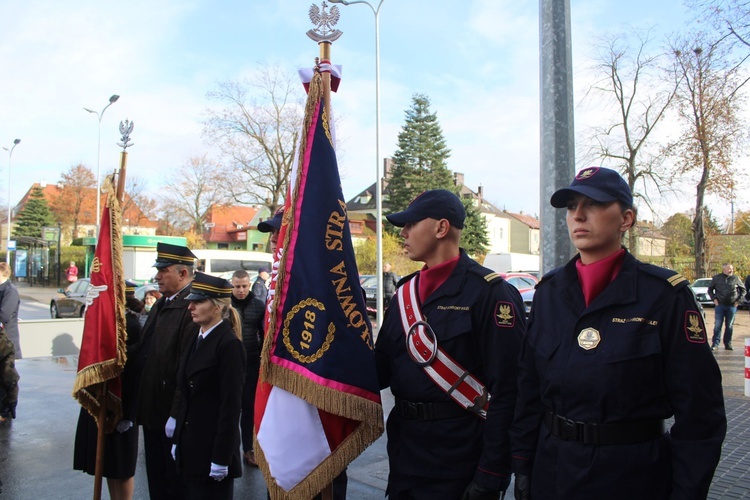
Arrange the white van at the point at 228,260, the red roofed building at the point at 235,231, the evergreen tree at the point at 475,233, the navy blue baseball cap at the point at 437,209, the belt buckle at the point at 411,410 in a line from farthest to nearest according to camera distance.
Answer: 1. the red roofed building at the point at 235,231
2. the evergreen tree at the point at 475,233
3. the white van at the point at 228,260
4. the navy blue baseball cap at the point at 437,209
5. the belt buckle at the point at 411,410

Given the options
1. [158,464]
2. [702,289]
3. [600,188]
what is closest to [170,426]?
[158,464]

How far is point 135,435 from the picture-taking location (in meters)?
4.52

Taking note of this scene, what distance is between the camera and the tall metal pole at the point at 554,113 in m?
4.57

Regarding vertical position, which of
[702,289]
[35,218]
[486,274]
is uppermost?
[35,218]

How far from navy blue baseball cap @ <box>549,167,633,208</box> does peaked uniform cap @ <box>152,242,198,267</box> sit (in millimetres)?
2960

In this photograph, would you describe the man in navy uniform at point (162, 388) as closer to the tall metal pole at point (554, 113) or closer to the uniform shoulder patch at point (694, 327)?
the tall metal pole at point (554, 113)

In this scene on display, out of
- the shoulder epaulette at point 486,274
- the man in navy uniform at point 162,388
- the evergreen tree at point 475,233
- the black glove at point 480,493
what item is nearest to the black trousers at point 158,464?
the man in navy uniform at point 162,388

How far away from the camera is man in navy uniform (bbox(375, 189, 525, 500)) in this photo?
2.63 meters

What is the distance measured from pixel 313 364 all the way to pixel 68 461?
4.72 meters

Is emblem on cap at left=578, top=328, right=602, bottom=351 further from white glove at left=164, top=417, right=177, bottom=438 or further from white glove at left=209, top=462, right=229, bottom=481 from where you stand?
white glove at left=164, top=417, right=177, bottom=438

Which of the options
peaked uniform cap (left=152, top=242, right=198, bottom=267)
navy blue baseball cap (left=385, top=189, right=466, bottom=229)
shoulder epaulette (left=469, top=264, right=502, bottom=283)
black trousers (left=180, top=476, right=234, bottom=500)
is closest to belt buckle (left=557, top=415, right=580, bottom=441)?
shoulder epaulette (left=469, top=264, right=502, bottom=283)

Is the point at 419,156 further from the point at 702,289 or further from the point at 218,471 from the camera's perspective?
the point at 218,471

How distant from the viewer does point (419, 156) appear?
55.1 metres

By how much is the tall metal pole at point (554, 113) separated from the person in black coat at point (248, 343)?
3233mm
